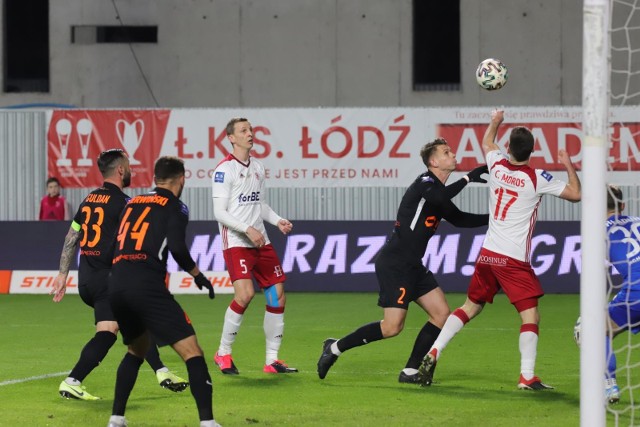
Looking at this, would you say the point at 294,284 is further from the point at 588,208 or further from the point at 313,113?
the point at 588,208

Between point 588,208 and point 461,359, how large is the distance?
5.21 m

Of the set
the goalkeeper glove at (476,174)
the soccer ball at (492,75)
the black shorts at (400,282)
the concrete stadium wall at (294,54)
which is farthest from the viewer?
the concrete stadium wall at (294,54)

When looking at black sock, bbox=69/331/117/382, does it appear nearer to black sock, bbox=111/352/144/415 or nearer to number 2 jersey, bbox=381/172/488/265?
black sock, bbox=111/352/144/415

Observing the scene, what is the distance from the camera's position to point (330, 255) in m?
18.8

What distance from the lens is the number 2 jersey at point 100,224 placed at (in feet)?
28.9

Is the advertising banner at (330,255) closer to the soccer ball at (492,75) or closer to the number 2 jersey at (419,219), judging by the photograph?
the soccer ball at (492,75)

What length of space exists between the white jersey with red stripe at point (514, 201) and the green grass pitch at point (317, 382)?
112 cm

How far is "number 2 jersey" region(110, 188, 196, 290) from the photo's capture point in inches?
288

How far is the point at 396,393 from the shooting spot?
29.4 ft

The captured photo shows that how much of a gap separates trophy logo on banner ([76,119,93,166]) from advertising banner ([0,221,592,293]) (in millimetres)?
2831

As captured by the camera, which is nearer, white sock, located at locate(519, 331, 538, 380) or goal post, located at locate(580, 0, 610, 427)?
goal post, located at locate(580, 0, 610, 427)

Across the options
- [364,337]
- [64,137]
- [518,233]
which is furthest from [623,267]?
[64,137]

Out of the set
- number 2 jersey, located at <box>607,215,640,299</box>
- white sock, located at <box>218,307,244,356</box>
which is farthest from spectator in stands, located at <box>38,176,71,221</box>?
number 2 jersey, located at <box>607,215,640,299</box>

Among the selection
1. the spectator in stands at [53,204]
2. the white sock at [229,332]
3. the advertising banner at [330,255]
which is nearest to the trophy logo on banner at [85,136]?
the spectator in stands at [53,204]
